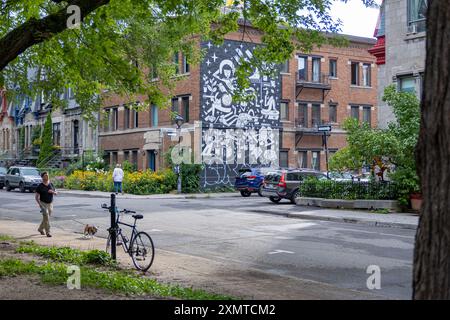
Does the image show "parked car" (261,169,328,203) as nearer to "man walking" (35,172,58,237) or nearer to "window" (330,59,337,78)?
"man walking" (35,172,58,237)

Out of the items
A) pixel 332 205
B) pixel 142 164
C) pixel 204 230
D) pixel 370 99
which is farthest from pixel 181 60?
pixel 204 230

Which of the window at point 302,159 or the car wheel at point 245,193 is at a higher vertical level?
the window at point 302,159

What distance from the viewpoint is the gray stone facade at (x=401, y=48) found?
2388 cm

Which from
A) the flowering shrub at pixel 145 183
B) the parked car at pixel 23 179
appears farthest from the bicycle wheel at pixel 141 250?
the parked car at pixel 23 179

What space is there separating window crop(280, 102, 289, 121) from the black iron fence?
16.8 meters

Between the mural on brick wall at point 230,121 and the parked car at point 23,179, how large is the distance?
11.0m

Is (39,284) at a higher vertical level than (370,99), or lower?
lower

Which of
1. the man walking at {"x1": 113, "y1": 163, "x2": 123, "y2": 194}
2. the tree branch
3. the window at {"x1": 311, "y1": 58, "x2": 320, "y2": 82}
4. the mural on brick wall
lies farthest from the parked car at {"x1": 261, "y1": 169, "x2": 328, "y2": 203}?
the window at {"x1": 311, "y1": 58, "x2": 320, "y2": 82}

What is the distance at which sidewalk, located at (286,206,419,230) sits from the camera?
57.5 ft

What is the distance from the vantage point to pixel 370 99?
45.9 m

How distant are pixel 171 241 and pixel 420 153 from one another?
35.4 feet

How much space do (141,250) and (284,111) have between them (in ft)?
107
